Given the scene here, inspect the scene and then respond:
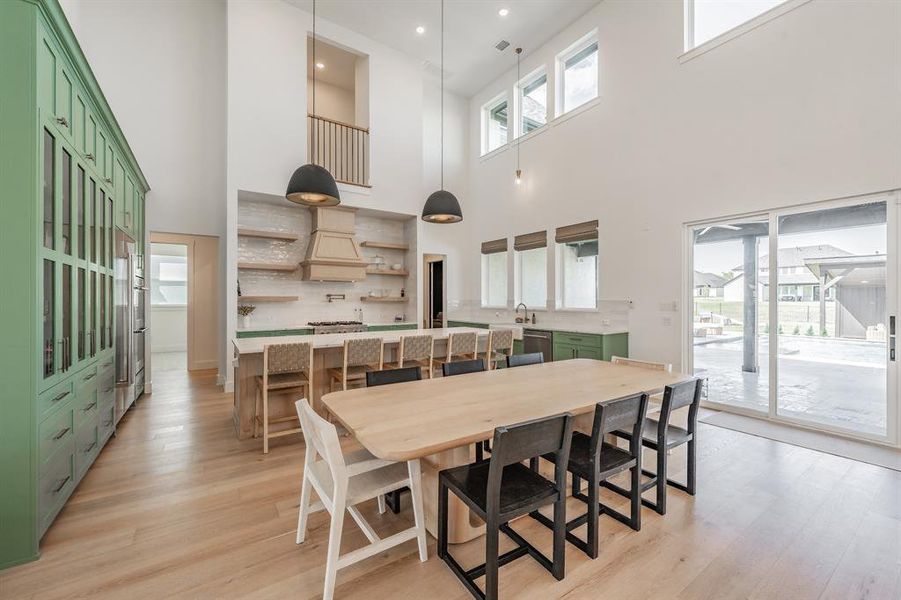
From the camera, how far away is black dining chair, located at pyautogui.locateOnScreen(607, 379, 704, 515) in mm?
2043

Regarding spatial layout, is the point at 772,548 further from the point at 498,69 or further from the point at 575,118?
the point at 498,69

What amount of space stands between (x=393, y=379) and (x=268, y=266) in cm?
401

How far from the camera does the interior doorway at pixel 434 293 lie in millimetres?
7891

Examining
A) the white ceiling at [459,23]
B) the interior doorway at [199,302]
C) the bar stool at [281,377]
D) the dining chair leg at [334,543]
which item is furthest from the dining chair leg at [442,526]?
the white ceiling at [459,23]

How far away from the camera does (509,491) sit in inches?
63.1

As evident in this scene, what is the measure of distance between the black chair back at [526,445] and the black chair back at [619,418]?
0.77 feet

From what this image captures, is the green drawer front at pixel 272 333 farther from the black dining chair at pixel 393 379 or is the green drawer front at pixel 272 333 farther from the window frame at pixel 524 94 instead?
the window frame at pixel 524 94

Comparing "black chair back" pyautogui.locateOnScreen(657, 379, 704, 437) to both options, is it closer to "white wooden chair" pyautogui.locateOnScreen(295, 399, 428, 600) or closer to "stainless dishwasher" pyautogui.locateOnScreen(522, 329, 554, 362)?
"white wooden chair" pyautogui.locateOnScreen(295, 399, 428, 600)

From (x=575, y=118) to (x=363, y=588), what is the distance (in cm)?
623

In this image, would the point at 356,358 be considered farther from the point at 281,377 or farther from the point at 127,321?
the point at 127,321

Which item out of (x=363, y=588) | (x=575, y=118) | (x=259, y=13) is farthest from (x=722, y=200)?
(x=259, y=13)

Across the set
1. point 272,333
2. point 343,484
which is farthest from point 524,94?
point 343,484

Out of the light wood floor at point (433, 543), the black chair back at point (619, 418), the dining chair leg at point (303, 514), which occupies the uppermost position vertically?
the black chair back at point (619, 418)

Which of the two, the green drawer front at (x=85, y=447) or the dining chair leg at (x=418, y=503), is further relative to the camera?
the green drawer front at (x=85, y=447)
